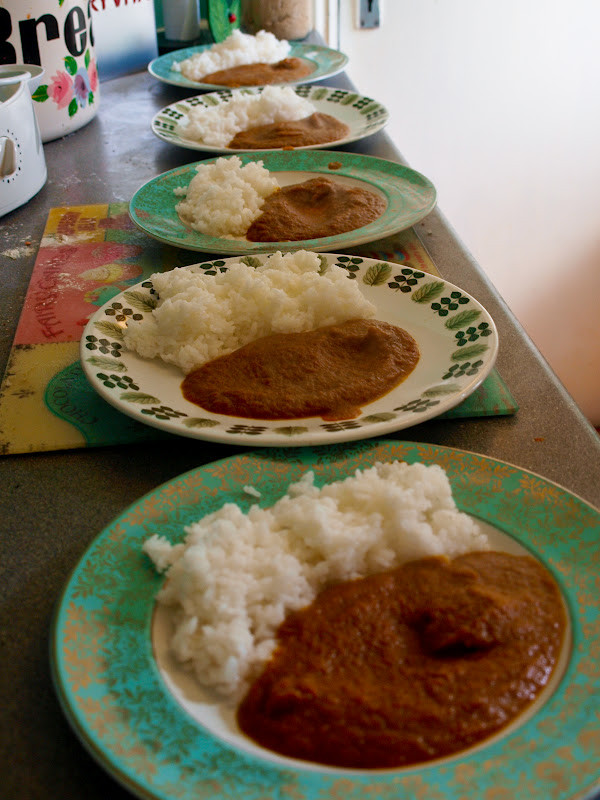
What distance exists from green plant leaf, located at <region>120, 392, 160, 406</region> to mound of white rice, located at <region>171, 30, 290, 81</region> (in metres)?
1.69

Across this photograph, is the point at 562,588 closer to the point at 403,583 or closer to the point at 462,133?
the point at 403,583

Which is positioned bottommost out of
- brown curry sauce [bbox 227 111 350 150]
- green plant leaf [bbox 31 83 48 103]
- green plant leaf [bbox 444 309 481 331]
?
green plant leaf [bbox 444 309 481 331]

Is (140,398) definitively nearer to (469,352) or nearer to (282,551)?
(282,551)

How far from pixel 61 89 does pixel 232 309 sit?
1218mm

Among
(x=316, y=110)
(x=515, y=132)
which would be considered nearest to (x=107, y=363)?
(x=316, y=110)

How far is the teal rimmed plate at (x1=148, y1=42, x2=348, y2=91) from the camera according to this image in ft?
7.36

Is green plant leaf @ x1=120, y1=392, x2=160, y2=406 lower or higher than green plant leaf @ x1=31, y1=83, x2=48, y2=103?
lower

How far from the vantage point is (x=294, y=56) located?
2521 millimetres

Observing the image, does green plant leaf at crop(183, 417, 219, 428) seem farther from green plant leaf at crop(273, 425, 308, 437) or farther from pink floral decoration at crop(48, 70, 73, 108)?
pink floral decoration at crop(48, 70, 73, 108)

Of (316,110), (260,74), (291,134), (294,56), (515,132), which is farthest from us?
(515,132)

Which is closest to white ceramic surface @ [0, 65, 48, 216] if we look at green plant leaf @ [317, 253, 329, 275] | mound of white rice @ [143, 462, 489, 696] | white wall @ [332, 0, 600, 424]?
green plant leaf @ [317, 253, 329, 275]

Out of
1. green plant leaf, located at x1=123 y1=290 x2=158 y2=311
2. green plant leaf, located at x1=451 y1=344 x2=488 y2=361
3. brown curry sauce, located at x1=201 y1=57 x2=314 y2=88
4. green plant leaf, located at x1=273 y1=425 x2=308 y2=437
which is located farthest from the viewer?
brown curry sauce, located at x1=201 y1=57 x2=314 y2=88

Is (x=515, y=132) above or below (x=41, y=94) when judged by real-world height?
below

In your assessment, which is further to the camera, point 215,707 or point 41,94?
point 41,94
